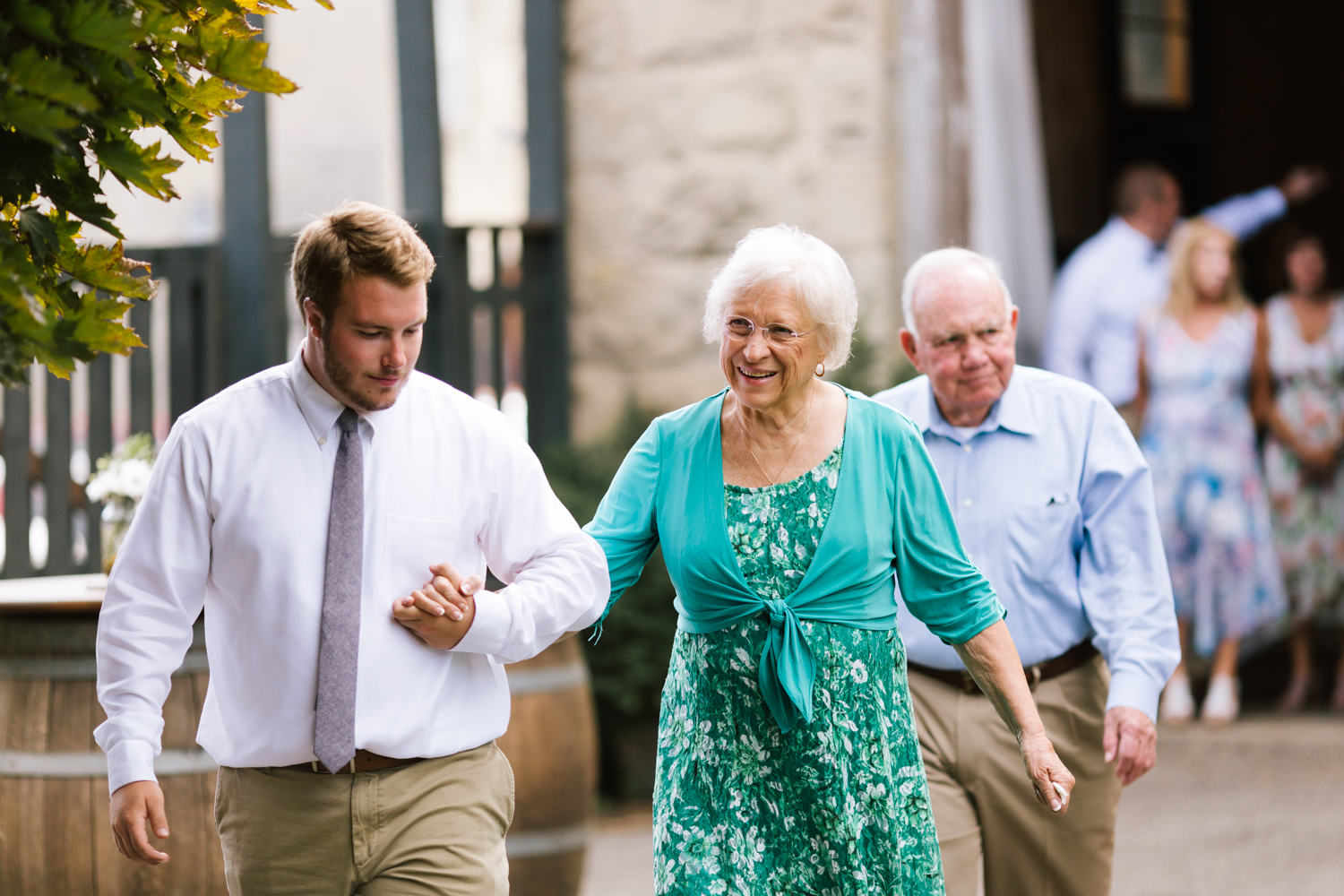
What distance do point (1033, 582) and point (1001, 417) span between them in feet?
1.25

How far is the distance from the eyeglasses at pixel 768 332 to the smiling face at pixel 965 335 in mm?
663

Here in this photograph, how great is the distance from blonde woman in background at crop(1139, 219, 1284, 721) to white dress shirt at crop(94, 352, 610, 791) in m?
5.52

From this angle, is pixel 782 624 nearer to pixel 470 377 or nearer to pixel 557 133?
pixel 470 377

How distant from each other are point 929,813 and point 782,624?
0.47 m

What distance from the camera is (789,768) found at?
2.90 meters

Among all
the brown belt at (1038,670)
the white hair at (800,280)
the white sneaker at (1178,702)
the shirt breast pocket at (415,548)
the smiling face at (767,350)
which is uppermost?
the white hair at (800,280)

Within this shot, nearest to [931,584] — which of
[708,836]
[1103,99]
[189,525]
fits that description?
[708,836]

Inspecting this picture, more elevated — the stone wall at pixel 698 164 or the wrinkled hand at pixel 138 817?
the stone wall at pixel 698 164

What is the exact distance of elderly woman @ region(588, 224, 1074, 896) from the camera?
2.88 metres

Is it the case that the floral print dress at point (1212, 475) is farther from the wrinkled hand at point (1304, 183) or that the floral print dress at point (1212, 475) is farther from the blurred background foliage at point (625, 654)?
the blurred background foliage at point (625, 654)

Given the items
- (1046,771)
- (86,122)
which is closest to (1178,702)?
(1046,771)

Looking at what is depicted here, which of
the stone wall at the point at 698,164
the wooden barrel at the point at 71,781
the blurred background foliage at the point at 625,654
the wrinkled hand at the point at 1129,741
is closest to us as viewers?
the wrinkled hand at the point at 1129,741

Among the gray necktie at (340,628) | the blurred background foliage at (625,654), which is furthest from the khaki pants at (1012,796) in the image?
the blurred background foliage at (625,654)

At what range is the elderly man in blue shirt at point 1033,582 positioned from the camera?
3.46 metres
